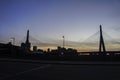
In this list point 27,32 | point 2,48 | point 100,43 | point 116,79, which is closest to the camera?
point 116,79

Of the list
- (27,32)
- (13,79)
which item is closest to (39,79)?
(13,79)

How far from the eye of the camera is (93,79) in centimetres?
1566

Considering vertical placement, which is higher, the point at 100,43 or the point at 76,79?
the point at 100,43

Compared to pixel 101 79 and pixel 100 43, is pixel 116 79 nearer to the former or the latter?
pixel 101 79

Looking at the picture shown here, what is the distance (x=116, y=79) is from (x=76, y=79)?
2335mm

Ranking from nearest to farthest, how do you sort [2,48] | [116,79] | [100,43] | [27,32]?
[116,79], [100,43], [2,48], [27,32]

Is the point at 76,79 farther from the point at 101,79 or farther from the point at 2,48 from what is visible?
the point at 2,48

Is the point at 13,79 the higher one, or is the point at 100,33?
the point at 100,33

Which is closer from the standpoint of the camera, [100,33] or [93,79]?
[93,79]

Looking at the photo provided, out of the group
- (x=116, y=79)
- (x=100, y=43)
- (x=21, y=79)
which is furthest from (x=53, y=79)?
(x=100, y=43)

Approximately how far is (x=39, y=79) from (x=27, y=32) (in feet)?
247

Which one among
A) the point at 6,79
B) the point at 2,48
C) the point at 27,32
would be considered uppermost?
the point at 27,32

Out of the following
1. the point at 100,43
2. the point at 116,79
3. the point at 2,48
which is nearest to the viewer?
the point at 116,79

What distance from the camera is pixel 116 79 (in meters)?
15.4
